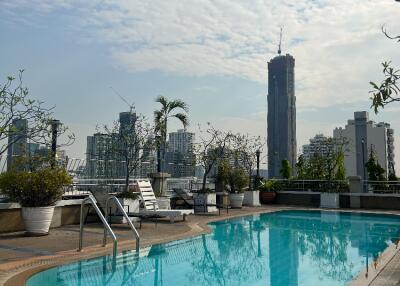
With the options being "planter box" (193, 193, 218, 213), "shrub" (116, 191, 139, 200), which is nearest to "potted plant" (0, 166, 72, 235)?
"shrub" (116, 191, 139, 200)

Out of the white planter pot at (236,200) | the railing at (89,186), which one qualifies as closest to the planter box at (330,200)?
the white planter pot at (236,200)

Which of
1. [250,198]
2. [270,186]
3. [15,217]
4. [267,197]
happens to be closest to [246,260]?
Result: [15,217]

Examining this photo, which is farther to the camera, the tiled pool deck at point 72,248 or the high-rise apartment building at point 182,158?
the high-rise apartment building at point 182,158

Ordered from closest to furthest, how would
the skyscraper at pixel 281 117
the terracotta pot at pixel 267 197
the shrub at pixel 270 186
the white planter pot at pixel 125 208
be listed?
the white planter pot at pixel 125 208, the terracotta pot at pixel 267 197, the shrub at pixel 270 186, the skyscraper at pixel 281 117

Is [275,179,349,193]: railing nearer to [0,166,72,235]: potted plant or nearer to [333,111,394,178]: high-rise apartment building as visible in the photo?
[0,166,72,235]: potted plant

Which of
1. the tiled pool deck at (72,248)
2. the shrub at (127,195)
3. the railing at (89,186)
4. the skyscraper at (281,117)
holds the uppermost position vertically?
the skyscraper at (281,117)

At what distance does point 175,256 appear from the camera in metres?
8.32

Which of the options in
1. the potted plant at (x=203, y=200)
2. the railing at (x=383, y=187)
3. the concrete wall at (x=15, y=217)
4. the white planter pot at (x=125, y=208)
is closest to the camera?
the concrete wall at (x=15, y=217)

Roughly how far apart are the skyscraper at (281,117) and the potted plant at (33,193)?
18.6 metres

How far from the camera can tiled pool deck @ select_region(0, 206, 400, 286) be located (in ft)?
20.0

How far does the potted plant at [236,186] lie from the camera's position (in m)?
18.0

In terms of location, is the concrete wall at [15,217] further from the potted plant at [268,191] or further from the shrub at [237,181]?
the potted plant at [268,191]

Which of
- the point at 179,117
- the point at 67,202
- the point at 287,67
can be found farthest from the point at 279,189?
the point at 287,67

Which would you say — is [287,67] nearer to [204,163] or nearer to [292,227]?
[204,163]
